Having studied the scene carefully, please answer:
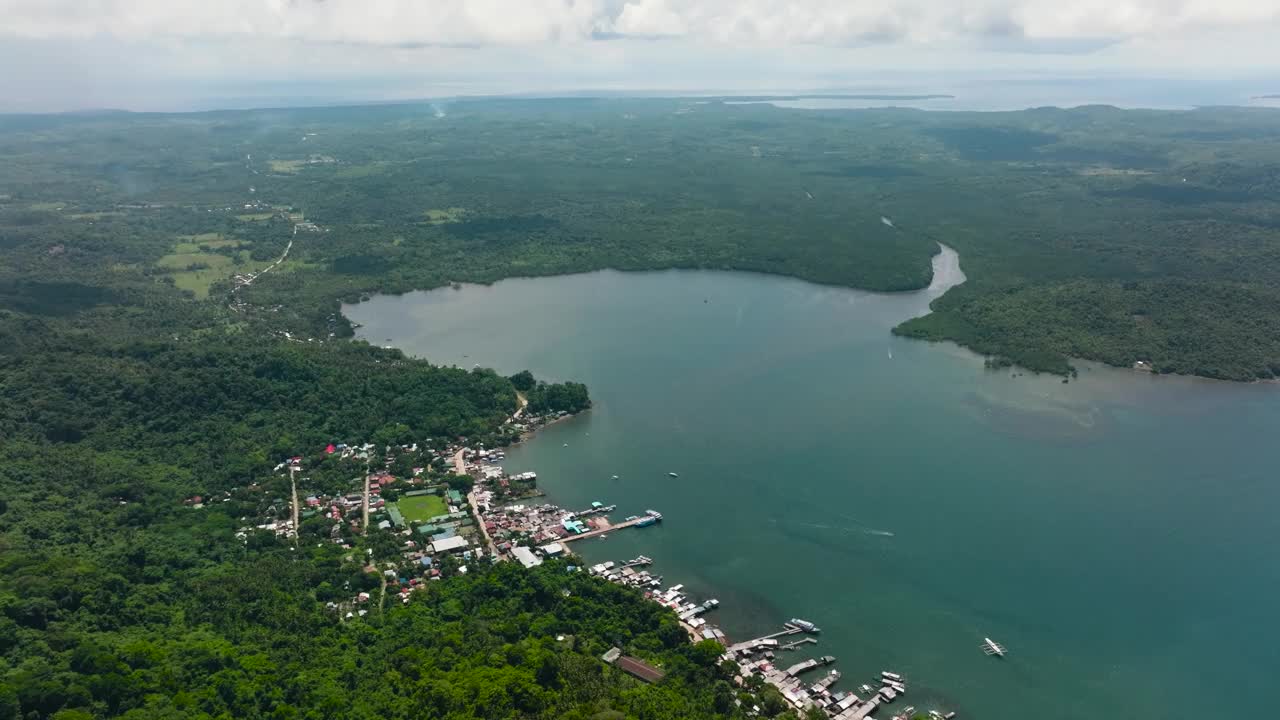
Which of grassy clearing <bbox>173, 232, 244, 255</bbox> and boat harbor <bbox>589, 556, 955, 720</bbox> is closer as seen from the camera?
boat harbor <bbox>589, 556, 955, 720</bbox>

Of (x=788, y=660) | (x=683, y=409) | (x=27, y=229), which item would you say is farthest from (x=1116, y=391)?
(x=27, y=229)

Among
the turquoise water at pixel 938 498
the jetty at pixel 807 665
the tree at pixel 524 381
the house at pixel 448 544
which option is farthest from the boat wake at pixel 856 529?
the tree at pixel 524 381

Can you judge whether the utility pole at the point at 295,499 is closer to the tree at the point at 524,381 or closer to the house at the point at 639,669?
the tree at the point at 524,381

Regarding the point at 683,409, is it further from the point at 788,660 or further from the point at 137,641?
the point at 137,641

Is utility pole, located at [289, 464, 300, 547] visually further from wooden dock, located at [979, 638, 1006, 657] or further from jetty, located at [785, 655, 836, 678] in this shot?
wooden dock, located at [979, 638, 1006, 657]

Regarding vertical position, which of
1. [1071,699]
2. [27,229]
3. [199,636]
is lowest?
[1071,699]

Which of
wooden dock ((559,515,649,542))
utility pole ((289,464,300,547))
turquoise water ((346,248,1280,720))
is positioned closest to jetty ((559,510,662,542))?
wooden dock ((559,515,649,542))

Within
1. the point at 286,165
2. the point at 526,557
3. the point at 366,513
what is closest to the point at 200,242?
the point at 286,165
